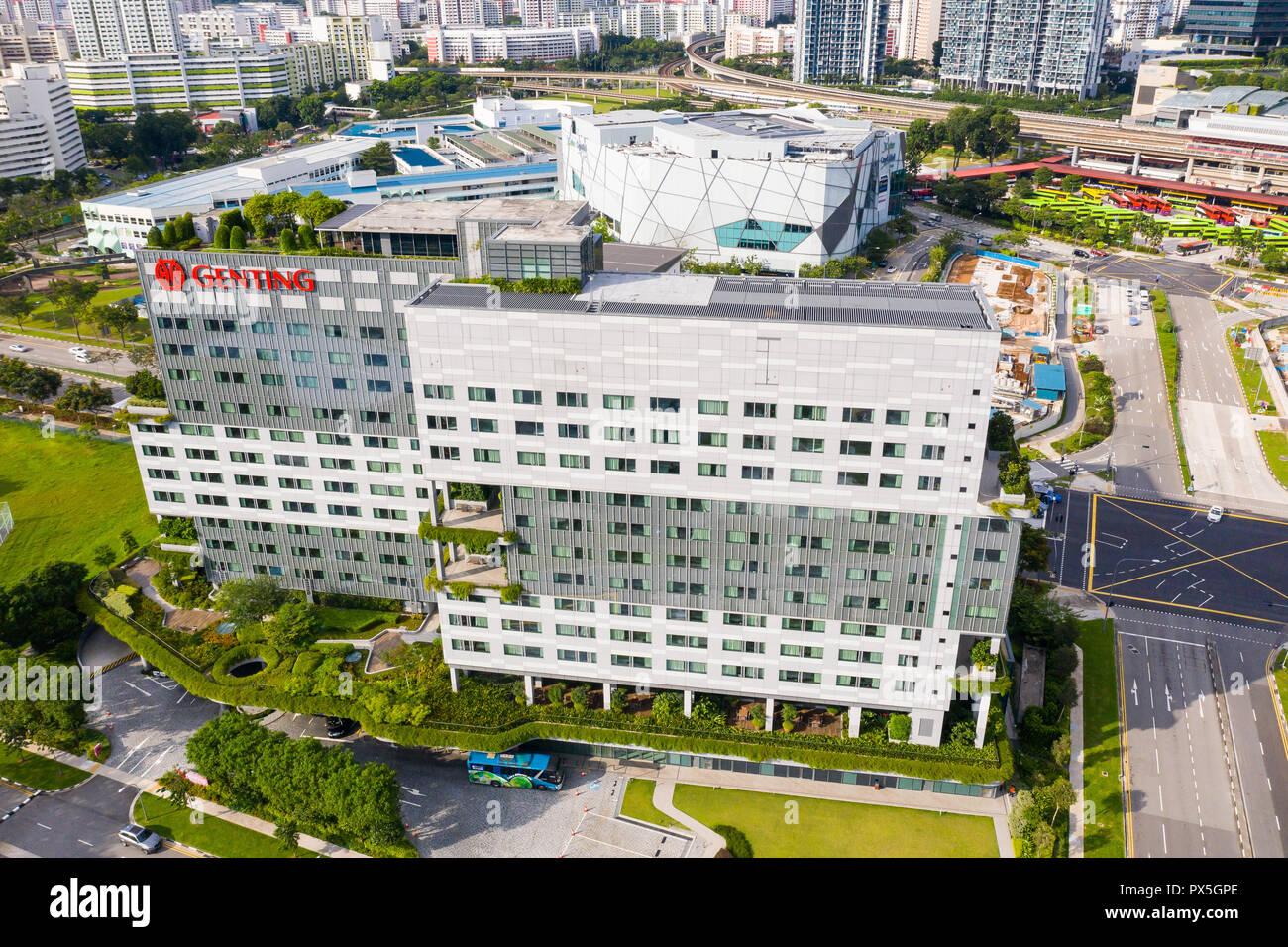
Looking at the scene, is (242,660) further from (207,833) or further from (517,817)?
(517,817)

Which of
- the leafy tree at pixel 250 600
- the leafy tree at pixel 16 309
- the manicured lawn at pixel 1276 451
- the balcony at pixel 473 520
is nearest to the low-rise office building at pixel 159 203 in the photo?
the leafy tree at pixel 16 309

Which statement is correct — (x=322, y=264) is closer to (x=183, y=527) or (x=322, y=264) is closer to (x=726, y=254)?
(x=183, y=527)

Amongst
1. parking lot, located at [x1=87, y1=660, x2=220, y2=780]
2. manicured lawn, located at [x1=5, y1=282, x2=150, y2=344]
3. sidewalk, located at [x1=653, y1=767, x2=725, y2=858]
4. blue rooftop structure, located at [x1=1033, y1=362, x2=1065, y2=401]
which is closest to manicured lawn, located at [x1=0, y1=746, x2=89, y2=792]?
parking lot, located at [x1=87, y1=660, x2=220, y2=780]

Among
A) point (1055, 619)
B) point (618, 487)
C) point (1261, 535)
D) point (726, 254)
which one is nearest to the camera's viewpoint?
point (618, 487)

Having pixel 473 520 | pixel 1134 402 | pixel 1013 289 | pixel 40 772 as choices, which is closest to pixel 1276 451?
pixel 1134 402

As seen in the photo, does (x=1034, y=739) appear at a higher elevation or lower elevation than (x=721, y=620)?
lower

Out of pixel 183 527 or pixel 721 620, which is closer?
pixel 721 620

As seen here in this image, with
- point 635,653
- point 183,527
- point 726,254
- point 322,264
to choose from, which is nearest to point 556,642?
point 635,653
